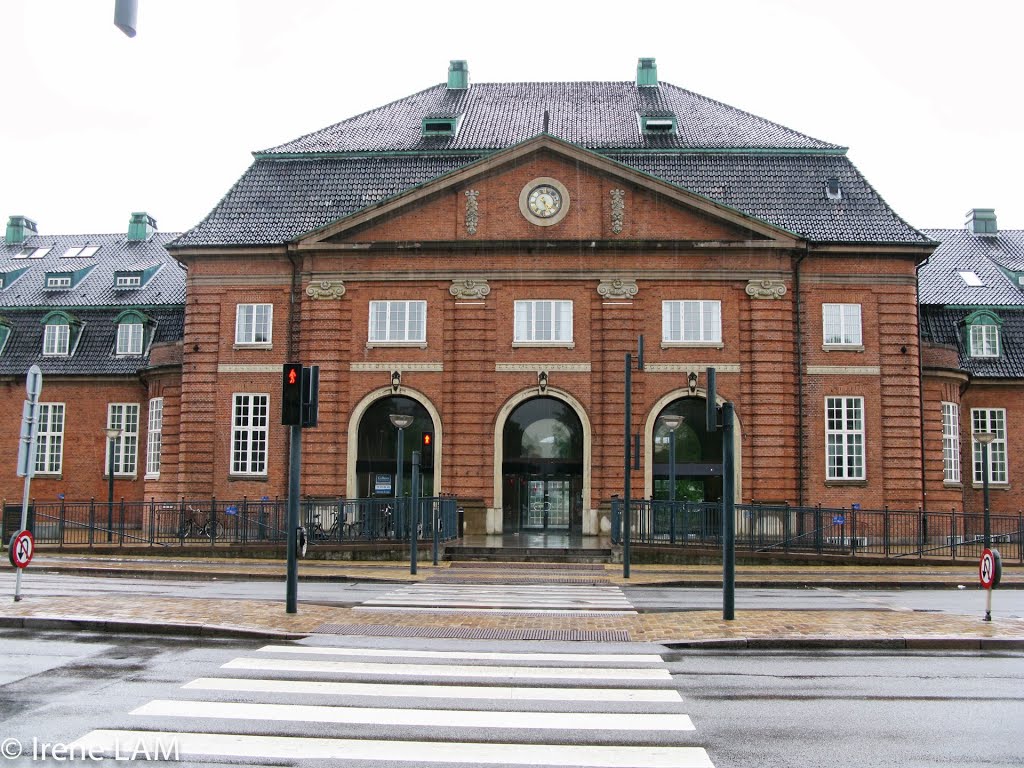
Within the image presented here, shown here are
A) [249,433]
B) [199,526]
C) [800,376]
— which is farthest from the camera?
[249,433]

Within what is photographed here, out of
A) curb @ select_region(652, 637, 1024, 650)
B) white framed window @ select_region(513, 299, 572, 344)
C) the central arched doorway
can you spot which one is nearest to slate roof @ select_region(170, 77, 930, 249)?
white framed window @ select_region(513, 299, 572, 344)

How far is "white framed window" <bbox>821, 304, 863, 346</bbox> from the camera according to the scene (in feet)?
117

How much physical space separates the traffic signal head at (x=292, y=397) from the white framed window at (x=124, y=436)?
29417mm

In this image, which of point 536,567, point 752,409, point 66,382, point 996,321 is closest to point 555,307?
point 752,409

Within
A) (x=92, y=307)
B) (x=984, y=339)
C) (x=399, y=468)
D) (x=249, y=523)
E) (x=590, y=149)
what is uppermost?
(x=590, y=149)

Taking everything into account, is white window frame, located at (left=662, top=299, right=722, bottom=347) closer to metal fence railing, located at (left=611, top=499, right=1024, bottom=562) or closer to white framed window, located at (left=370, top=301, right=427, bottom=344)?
metal fence railing, located at (left=611, top=499, right=1024, bottom=562)

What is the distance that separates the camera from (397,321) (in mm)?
36375

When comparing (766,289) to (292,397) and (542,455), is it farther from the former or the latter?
(292,397)

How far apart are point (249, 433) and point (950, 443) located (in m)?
25.5

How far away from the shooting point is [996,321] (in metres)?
40.8

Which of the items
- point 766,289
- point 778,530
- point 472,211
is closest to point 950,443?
point 766,289

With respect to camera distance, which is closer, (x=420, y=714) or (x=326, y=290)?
(x=420, y=714)

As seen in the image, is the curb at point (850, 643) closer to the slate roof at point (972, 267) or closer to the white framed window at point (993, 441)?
the white framed window at point (993, 441)

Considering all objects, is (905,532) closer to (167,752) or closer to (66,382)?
(167,752)
